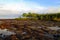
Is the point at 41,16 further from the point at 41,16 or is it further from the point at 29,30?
the point at 29,30

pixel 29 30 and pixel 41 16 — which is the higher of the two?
pixel 41 16

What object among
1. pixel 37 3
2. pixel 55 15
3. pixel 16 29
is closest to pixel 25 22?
pixel 16 29

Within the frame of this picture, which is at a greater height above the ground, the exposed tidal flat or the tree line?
the tree line

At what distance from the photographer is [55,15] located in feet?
6.48

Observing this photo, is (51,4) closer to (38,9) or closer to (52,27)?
(38,9)

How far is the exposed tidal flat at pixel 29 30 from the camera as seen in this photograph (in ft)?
5.92

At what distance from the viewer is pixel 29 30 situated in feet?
6.12

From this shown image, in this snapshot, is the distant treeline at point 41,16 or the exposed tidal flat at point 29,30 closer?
the exposed tidal flat at point 29,30

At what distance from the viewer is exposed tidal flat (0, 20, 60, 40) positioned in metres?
1.80

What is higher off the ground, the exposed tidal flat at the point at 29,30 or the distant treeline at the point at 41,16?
the distant treeline at the point at 41,16

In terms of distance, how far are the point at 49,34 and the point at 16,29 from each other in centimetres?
45

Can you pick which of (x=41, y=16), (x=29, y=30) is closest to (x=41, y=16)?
(x=41, y=16)

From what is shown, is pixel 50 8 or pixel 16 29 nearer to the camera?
pixel 16 29

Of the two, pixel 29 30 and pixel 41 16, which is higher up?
pixel 41 16
